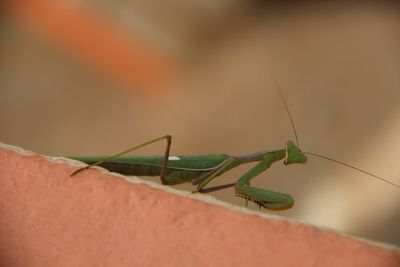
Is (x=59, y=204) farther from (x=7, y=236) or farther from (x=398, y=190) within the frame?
(x=398, y=190)

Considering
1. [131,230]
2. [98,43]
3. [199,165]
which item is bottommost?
[131,230]

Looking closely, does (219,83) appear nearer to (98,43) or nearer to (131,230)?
(98,43)

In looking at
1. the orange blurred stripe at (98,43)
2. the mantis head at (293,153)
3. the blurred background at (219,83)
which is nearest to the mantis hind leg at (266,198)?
the mantis head at (293,153)

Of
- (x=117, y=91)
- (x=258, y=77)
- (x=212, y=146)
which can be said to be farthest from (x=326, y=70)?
(x=117, y=91)

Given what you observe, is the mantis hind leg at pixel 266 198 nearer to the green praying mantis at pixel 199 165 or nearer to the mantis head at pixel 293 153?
the green praying mantis at pixel 199 165

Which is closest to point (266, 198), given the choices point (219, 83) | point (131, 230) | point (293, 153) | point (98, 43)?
point (293, 153)

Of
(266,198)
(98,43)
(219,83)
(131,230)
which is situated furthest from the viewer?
(98,43)
